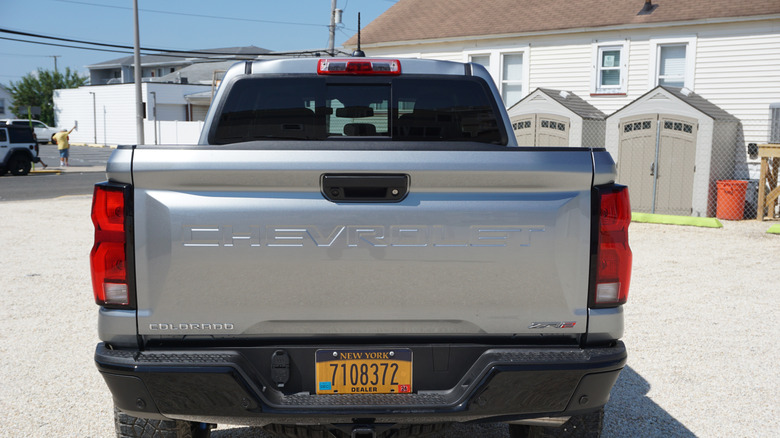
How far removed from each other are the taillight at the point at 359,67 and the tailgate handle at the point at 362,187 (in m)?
1.30

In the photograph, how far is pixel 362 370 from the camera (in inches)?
108

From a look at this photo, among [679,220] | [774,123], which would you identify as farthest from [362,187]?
[774,123]

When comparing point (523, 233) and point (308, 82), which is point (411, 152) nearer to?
point (523, 233)

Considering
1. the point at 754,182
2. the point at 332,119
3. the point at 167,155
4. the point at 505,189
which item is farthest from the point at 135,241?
the point at 754,182

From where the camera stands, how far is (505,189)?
2.69m

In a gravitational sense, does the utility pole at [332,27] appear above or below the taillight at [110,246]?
above

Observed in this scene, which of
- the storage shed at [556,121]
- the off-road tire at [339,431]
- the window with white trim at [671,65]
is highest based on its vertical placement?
the window with white trim at [671,65]

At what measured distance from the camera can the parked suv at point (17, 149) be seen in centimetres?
2538

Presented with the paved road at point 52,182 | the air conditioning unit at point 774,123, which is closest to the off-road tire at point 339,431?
the paved road at point 52,182

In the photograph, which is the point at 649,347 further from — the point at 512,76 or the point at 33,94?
the point at 33,94

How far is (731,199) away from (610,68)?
651 cm

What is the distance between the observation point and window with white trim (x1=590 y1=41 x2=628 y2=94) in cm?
2017

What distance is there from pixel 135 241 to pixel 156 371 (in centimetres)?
48

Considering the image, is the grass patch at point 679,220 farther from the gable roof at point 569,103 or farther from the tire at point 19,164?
the tire at point 19,164
